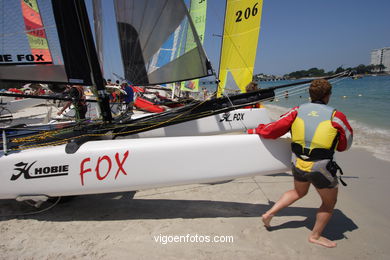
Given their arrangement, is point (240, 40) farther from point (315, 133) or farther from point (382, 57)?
point (382, 57)

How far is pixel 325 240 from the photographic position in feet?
5.98

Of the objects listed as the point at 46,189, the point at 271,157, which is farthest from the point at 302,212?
the point at 46,189

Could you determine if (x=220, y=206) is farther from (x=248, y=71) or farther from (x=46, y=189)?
(x=248, y=71)

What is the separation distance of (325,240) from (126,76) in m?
3.50

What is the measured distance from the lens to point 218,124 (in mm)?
3877

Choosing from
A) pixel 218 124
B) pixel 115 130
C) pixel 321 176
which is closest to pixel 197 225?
pixel 321 176

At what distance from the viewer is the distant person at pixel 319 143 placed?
5.31ft

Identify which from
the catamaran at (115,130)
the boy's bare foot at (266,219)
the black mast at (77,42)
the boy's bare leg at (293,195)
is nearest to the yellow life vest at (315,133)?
the boy's bare leg at (293,195)

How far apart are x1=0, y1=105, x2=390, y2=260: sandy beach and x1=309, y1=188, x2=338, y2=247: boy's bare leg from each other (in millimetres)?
55

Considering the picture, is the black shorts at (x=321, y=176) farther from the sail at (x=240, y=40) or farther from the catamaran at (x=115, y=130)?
the sail at (x=240, y=40)

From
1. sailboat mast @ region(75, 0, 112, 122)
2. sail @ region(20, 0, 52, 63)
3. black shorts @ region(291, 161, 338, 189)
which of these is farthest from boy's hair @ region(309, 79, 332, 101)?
sail @ region(20, 0, 52, 63)

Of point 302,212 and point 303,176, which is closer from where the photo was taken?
point 303,176

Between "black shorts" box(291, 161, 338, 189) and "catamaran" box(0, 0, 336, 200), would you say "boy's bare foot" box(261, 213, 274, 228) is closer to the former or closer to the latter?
"catamaran" box(0, 0, 336, 200)

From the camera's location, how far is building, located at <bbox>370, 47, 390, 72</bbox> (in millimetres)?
75688
